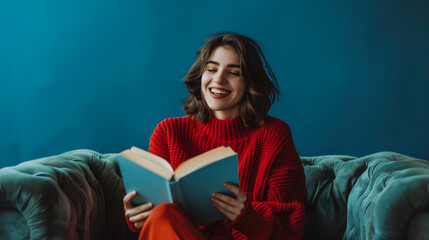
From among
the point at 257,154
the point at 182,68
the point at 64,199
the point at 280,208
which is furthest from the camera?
the point at 182,68

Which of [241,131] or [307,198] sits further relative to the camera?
[307,198]

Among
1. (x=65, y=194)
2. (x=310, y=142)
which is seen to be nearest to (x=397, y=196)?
(x=65, y=194)

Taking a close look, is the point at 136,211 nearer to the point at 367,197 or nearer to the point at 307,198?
the point at 367,197

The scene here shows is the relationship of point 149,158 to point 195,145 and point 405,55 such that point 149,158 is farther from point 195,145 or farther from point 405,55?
point 405,55

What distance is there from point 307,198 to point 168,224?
2.87ft

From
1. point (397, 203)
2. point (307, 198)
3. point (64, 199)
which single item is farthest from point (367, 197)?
point (64, 199)

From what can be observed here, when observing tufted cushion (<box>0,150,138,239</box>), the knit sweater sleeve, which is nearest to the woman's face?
the knit sweater sleeve

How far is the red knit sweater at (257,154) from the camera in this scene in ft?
4.33

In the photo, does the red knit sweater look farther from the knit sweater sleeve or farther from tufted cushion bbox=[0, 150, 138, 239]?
tufted cushion bbox=[0, 150, 138, 239]

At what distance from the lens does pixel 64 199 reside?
1.17 m

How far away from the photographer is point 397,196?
111 cm

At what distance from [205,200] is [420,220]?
0.57 meters

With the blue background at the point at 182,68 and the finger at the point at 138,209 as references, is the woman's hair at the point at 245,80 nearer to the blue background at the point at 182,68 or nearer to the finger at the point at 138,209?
the finger at the point at 138,209

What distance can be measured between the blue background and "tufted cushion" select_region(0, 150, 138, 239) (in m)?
0.49
